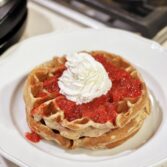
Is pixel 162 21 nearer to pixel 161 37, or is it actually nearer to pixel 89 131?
pixel 161 37

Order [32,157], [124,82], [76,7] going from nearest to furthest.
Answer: [32,157], [124,82], [76,7]

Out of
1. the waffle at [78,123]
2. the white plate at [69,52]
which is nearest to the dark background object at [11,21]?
the white plate at [69,52]

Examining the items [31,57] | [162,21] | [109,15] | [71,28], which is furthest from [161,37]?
[31,57]

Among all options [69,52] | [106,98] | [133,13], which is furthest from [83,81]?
[133,13]

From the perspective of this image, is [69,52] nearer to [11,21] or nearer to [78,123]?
[11,21]

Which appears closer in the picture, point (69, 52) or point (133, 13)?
point (69, 52)

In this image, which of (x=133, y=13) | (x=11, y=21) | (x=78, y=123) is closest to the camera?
(x=78, y=123)

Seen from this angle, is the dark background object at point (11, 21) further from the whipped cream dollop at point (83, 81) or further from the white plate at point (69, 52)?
the whipped cream dollop at point (83, 81)

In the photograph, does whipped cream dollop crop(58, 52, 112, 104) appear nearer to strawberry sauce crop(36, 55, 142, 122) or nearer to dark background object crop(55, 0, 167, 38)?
strawberry sauce crop(36, 55, 142, 122)
